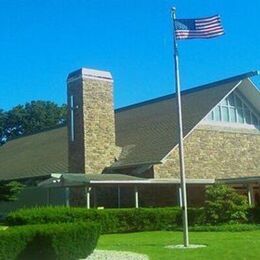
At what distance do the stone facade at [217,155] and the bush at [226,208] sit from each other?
3719 mm

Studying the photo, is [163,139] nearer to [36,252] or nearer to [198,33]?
[198,33]

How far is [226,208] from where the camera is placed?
2795cm

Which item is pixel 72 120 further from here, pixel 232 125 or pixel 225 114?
pixel 232 125

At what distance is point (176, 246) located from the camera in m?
17.5

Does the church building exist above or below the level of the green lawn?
above

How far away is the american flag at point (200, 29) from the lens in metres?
18.6

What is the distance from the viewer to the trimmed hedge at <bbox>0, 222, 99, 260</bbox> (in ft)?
41.7

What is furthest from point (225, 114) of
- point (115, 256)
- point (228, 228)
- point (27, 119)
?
point (27, 119)

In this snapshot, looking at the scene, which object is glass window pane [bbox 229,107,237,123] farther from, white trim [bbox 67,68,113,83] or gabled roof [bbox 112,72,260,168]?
white trim [bbox 67,68,113,83]

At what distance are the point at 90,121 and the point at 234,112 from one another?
9227 mm

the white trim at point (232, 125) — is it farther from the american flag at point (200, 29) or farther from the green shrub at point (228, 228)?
the american flag at point (200, 29)

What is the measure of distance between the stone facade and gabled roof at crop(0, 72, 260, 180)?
0.83m

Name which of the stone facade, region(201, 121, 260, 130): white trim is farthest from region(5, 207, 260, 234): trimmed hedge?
region(201, 121, 260, 130): white trim

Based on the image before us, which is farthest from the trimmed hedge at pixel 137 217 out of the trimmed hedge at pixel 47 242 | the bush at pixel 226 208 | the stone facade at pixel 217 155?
the trimmed hedge at pixel 47 242
